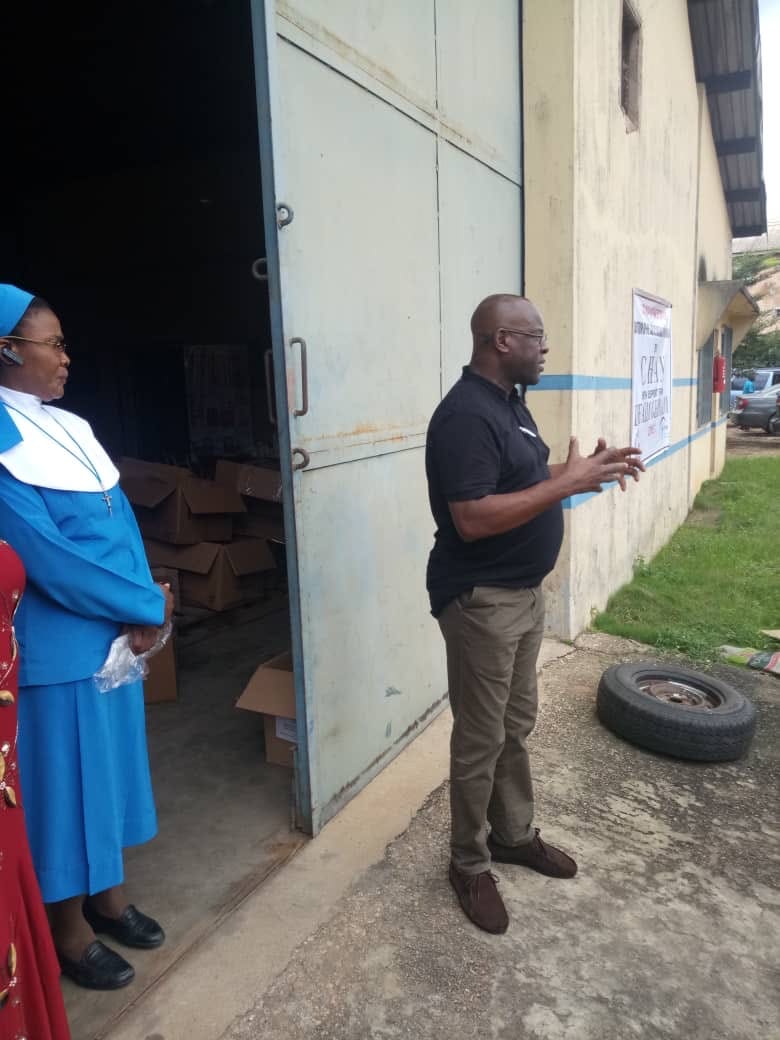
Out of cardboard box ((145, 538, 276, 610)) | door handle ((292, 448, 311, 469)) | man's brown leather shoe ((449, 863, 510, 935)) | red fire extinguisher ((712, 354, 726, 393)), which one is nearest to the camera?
man's brown leather shoe ((449, 863, 510, 935))

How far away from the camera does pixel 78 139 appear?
7.00 m

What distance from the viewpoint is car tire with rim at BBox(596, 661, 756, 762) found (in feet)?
11.3

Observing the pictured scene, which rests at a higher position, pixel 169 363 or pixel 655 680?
pixel 169 363

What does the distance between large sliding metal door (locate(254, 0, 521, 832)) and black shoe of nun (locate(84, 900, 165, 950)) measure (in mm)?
693

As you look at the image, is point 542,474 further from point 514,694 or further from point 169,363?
point 169,363

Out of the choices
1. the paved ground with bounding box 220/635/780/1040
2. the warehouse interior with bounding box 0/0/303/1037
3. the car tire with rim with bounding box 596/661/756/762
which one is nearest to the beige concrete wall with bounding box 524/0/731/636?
the car tire with rim with bounding box 596/661/756/762

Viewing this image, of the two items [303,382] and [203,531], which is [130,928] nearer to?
[303,382]

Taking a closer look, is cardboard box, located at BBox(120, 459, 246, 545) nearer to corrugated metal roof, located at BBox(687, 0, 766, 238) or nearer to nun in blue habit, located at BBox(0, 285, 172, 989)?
nun in blue habit, located at BBox(0, 285, 172, 989)

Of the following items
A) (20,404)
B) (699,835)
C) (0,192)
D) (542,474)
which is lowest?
(699,835)

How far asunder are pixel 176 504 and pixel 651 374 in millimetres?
4275

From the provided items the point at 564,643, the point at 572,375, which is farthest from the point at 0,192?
the point at 564,643

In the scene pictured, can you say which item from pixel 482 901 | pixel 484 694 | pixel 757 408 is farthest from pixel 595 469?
pixel 757 408

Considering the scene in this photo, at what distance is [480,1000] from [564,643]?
3.03 meters

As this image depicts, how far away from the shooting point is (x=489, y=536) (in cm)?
221
